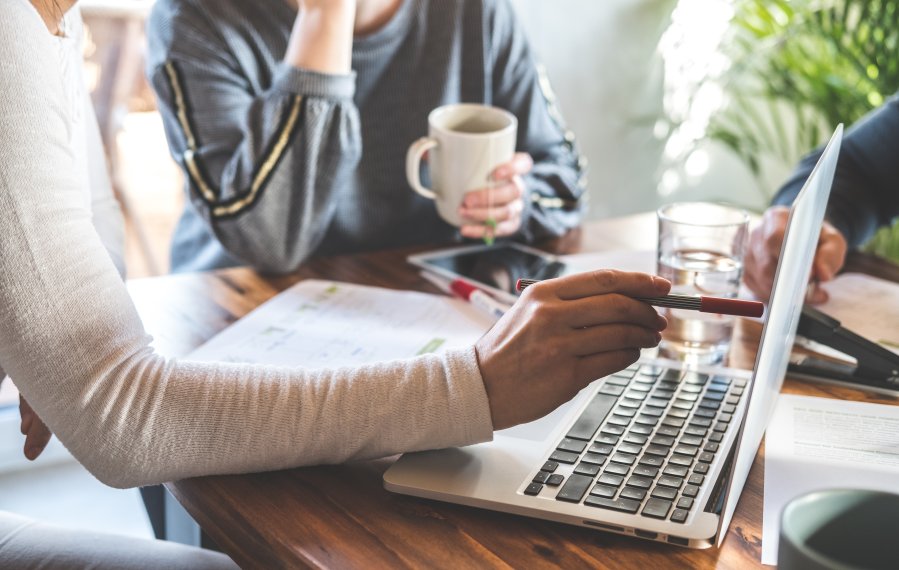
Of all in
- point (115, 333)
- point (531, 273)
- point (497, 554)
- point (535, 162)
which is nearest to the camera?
point (497, 554)

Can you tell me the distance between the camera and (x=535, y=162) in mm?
1419

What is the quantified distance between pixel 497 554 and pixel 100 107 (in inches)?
106

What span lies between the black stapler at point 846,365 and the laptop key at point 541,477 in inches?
13.2

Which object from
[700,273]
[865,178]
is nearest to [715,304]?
[700,273]

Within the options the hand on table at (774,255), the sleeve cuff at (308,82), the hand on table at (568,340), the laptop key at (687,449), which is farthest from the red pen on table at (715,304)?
the sleeve cuff at (308,82)

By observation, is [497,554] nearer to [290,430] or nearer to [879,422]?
[290,430]

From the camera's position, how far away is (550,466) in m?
0.67

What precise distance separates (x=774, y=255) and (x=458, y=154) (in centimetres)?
38

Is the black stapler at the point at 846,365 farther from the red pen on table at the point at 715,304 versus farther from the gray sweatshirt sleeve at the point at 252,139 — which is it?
the gray sweatshirt sleeve at the point at 252,139

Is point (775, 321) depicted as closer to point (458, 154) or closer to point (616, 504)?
point (616, 504)

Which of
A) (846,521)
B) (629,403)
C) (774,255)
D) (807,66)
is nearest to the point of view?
(846,521)

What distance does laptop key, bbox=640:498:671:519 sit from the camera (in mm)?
610

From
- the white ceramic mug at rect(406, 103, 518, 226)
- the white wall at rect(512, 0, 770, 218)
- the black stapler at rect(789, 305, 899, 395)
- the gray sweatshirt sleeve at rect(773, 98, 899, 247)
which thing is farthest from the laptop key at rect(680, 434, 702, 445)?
the white wall at rect(512, 0, 770, 218)

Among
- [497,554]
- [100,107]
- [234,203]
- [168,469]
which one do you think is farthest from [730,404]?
[100,107]
